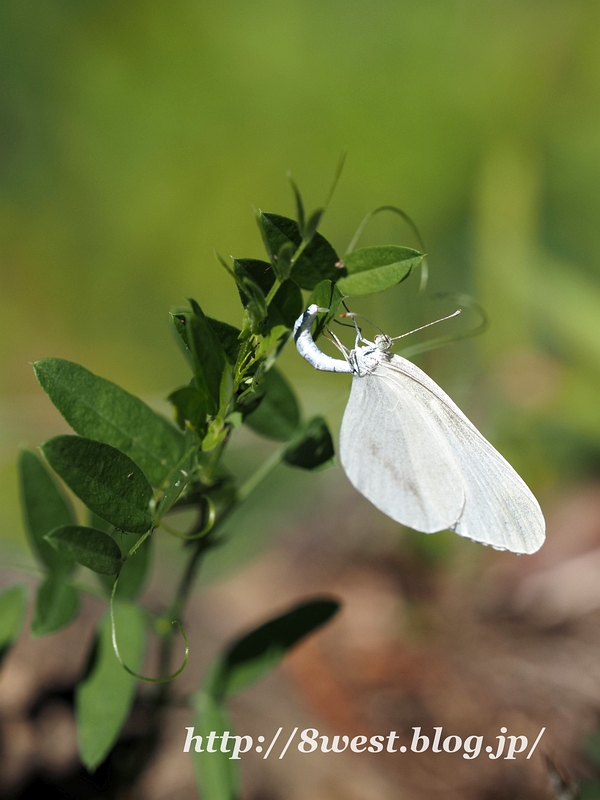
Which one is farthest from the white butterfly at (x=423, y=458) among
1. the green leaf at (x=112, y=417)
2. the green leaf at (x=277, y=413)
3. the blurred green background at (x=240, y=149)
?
the blurred green background at (x=240, y=149)

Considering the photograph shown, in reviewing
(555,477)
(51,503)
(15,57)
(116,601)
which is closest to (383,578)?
(555,477)

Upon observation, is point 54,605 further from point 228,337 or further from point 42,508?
point 228,337

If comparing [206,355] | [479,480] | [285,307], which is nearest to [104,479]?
Result: [206,355]

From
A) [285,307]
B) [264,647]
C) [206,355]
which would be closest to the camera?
[206,355]

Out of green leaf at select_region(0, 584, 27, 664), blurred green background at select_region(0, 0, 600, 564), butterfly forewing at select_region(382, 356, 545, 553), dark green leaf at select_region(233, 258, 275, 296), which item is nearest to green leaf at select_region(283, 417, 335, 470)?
butterfly forewing at select_region(382, 356, 545, 553)

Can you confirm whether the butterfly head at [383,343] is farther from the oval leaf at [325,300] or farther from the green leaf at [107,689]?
the green leaf at [107,689]
